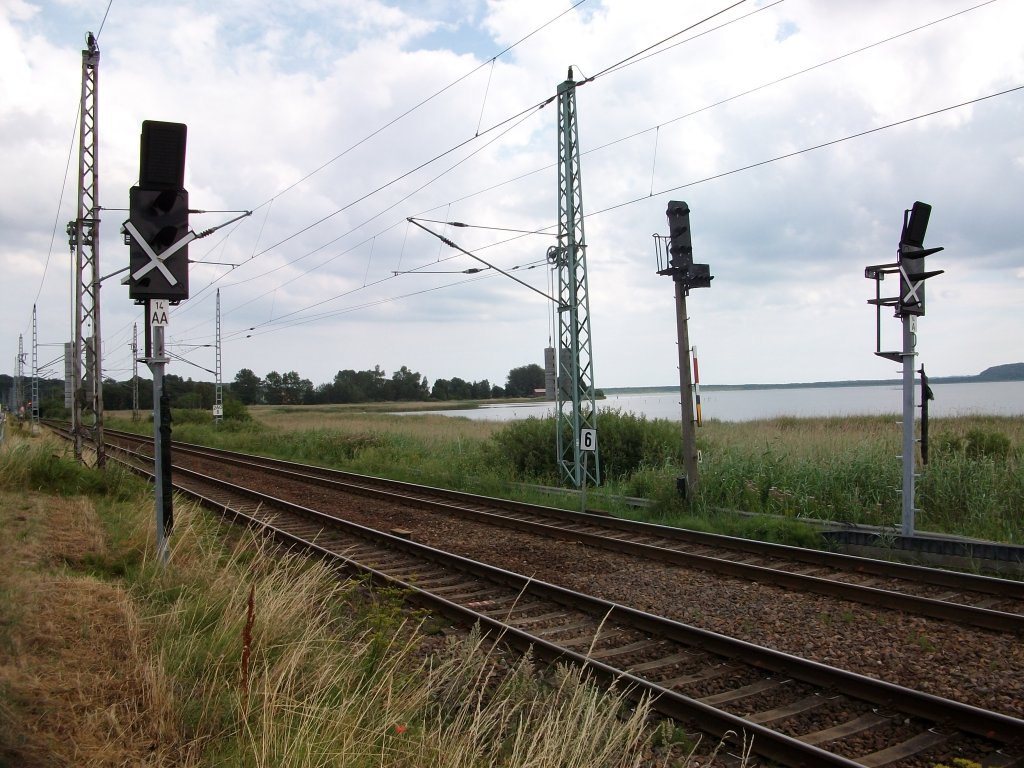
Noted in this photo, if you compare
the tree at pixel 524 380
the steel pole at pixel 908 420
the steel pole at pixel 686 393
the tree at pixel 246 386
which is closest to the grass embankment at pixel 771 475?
the steel pole at pixel 686 393

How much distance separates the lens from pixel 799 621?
23.7 ft

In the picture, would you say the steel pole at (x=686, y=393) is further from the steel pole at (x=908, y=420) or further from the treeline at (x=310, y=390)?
the treeline at (x=310, y=390)

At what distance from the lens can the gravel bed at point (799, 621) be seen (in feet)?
19.0

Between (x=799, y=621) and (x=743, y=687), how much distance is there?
1892mm

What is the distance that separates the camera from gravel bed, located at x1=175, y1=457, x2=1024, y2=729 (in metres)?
5.79

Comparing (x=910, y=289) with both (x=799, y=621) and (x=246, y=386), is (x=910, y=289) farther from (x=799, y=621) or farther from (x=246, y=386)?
(x=246, y=386)

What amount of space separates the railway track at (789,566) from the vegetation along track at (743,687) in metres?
2.23

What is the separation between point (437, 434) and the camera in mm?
33062

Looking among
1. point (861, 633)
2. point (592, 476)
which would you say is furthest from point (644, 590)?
point (592, 476)

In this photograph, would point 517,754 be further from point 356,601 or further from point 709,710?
point 356,601

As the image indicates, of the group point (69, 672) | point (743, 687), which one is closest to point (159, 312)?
point (69, 672)

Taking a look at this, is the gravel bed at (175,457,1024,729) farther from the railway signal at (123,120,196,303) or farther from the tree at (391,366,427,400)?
the tree at (391,366,427,400)

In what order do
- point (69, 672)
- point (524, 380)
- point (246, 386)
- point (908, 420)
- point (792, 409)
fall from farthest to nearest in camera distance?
point (246, 386)
point (524, 380)
point (792, 409)
point (908, 420)
point (69, 672)

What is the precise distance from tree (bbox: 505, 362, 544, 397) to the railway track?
68683 mm
